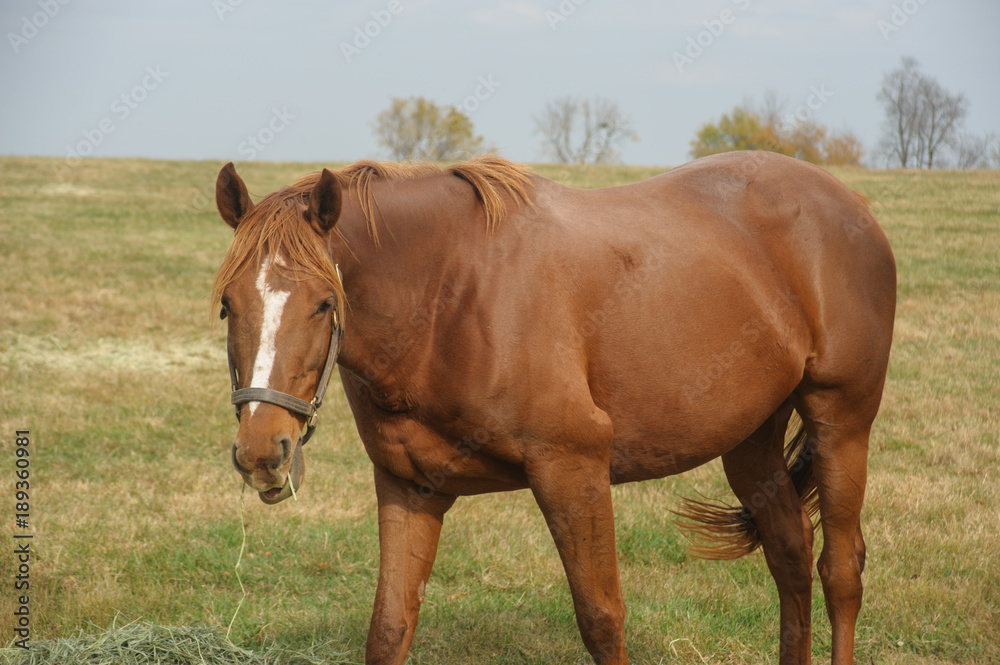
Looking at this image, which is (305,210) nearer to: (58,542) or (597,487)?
(597,487)

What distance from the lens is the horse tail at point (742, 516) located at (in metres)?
3.83

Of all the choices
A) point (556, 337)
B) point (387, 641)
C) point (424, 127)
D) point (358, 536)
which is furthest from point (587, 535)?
point (424, 127)

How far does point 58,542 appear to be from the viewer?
4527 mm

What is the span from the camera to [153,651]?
3268 mm

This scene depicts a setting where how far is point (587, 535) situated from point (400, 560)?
2.24ft

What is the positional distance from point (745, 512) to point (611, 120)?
135 ft

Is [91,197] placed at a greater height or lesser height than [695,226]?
greater

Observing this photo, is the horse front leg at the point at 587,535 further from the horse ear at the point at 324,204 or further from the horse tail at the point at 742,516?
the horse tail at the point at 742,516

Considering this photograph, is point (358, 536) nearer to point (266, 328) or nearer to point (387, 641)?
point (387, 641)

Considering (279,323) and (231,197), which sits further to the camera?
(231,197)

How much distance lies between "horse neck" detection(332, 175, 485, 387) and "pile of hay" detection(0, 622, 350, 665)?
1.53 metres

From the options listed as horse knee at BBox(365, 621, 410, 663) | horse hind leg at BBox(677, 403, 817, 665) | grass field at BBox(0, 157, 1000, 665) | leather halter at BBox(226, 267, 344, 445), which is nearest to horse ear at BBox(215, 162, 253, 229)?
leather halter at BBox(226, 267, 344, 445)

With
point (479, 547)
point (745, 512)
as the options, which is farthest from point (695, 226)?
point (479, 547)

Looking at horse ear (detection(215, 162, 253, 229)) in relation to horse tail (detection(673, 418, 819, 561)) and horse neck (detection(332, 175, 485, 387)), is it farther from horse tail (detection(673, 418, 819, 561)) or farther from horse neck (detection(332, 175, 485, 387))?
horse tail (detection(673, 418, 819, 561))
